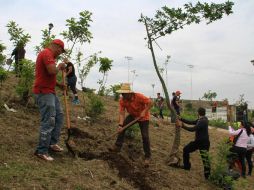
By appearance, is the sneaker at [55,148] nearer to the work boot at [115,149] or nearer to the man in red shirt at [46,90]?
the man in red shirt at [46,90]

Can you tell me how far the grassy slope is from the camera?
6.38 meters

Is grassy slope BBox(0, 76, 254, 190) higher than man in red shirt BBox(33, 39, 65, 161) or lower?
lower

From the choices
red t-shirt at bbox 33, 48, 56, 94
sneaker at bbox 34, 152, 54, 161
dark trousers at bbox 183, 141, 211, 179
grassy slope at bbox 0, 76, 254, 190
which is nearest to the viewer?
grassy slope at bbox 0, 76, 254, 190

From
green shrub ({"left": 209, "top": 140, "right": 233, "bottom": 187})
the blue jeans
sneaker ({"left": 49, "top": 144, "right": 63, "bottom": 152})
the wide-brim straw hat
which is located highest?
the wide-brim straw hat

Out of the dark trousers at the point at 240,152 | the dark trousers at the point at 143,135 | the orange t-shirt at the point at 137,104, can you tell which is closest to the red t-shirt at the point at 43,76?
the orange t-shirt at the point at 137,104

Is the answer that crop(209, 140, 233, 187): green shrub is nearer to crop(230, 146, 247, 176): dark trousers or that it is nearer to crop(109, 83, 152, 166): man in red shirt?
crop(109, 83, 152, 166): man in red shirt

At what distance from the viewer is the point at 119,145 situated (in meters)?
9.01

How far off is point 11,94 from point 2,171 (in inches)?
214

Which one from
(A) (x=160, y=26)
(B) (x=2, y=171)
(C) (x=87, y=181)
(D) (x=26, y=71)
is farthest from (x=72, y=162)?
(A) (x=160, y=26)

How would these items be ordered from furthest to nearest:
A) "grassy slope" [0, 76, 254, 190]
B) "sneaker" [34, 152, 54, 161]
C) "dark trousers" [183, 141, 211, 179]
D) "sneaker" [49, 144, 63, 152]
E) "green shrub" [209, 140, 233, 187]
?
"dark trousers" [183, 141, 211, 179] < "green shrub" [209, 140, 233, 187] < "sneaker" [49, 144, 63, 152] < "sneaker" [34, 152, 54, 161] < "grassy slope" [0, 76, 254, 190]

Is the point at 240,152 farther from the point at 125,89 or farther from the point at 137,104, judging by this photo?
the point at 125,89

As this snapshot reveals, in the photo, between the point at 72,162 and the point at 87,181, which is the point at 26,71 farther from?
the point at 87,181

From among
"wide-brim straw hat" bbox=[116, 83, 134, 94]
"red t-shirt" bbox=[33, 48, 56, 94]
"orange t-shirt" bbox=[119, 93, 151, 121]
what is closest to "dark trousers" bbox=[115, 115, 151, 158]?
"orange t-shirt" bbox=[119, 93, 151, 121]

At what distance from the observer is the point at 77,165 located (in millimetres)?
7344
